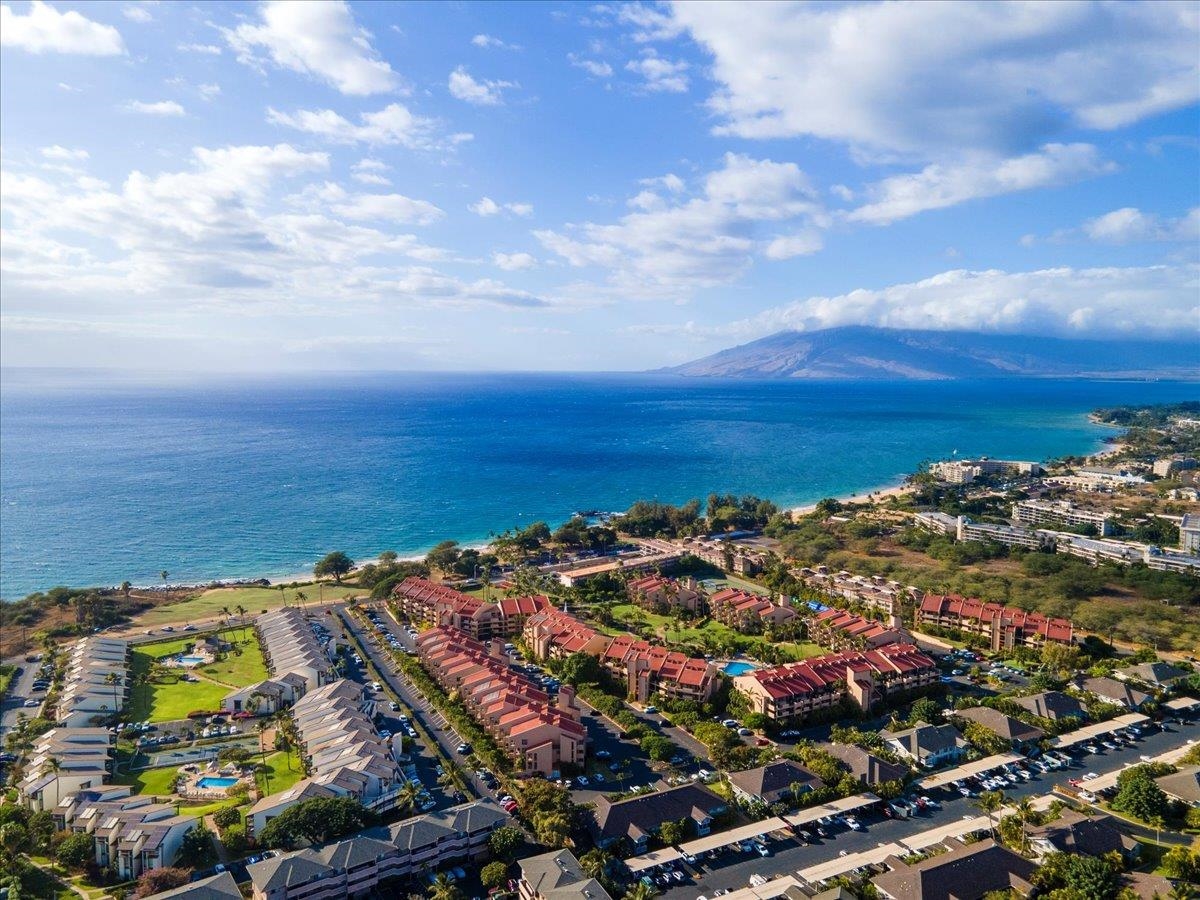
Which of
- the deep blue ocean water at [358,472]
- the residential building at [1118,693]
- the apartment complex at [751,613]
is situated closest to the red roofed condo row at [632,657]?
the apartment complex at [751,613]

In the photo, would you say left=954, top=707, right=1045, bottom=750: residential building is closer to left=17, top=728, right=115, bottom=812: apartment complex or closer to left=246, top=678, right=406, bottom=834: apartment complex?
left=246, top=678, right=406, bottom=834: apartment complex

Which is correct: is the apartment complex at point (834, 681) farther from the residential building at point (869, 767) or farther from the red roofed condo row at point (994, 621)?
the red roofed condo row at point (994, 621)

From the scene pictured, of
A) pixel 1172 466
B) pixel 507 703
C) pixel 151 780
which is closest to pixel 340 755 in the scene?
pixel 507 703

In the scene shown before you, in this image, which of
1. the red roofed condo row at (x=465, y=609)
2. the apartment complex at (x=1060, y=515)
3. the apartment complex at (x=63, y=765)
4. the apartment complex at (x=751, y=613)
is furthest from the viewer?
the apartment complex at (x=1060, y=515)

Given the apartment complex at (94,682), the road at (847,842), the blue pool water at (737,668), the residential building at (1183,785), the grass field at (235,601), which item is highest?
the apartment complex at (94,682)

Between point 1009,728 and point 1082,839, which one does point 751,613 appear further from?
point 1082,839
